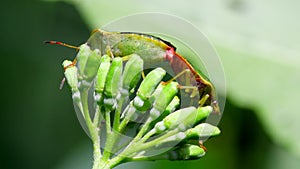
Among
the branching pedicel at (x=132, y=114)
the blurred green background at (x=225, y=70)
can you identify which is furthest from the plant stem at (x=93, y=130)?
the blurred green background at (x=225, y=70)

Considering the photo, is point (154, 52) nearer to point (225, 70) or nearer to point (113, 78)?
point (113, 78)

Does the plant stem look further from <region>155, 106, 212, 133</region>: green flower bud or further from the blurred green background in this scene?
the blurred green background

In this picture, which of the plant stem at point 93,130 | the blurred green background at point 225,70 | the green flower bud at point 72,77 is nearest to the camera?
the plant stem at point 93,130

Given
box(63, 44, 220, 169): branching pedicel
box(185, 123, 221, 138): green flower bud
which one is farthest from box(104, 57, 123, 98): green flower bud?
box(185, 123, 221, 138): green flower bud

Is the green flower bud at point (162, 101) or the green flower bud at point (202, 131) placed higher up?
the green flower bud at point (162, 101)

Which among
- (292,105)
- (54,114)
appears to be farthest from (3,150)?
(292,105)

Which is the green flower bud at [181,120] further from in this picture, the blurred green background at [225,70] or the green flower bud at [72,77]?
the blurred green background at [225,70]
